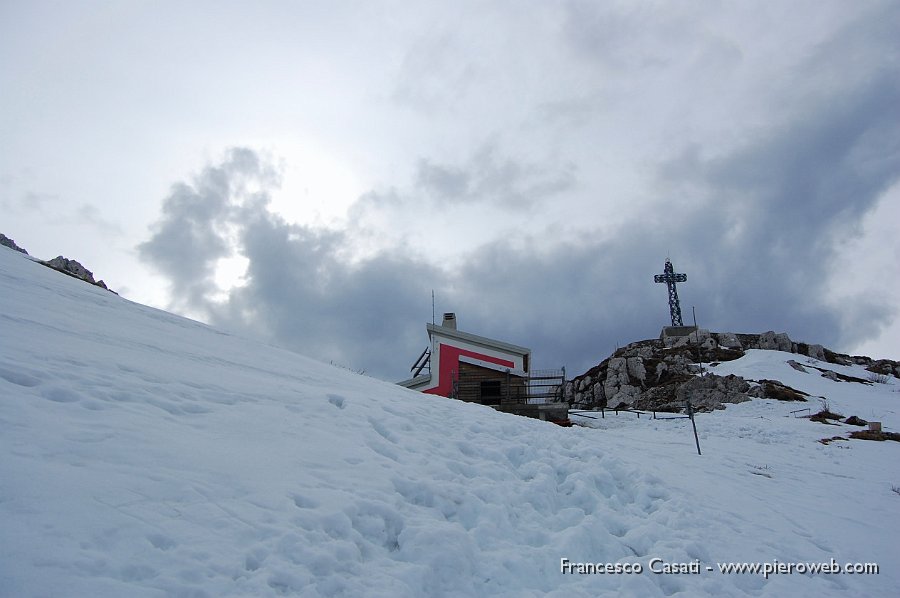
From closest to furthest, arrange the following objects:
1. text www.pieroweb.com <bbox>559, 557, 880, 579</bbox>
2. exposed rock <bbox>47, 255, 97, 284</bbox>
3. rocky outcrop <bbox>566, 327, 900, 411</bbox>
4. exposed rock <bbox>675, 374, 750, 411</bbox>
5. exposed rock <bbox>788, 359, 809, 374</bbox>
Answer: text www.pieroweb.com <bbox>559, 557, 880, 579</bbox> → exposed rock <bbox>47, 255, 97, 284</bbox> → exposed rock <bbox>675, 374, 750, 411</bbox> → rocky outcrop <bbox>566, 327, 900, 411</bbox> → exposed rock <bbox>788, 359, 809, 374</bbox>

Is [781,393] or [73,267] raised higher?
[73,267]

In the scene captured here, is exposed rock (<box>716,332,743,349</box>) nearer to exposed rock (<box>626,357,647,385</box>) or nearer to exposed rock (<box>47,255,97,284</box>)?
exposed rock (<box>626,357,647,385</box>)

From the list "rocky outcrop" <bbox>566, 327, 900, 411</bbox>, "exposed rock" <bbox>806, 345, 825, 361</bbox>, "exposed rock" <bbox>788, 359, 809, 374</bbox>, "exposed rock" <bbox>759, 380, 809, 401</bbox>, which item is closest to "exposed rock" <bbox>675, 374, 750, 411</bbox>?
"rocky outcrop" <bbox>566, 327, 900, 411</bbox>

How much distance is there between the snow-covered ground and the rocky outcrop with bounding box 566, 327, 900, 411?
17631mm

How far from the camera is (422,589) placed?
19.6ft

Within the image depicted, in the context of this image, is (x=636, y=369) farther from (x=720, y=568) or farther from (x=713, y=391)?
(x=720, y=568)

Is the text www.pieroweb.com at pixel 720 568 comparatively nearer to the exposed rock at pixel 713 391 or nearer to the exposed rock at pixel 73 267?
the exposed rock at pixel 713 391

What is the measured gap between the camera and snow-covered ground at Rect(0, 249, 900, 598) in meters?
4.91

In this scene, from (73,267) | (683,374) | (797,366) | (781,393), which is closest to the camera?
(73,267)

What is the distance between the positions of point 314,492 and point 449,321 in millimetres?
29643

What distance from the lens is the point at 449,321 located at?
3641 cm

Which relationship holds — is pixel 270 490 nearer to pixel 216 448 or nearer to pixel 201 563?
pixel 216 448

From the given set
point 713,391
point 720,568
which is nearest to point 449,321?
point 713,391

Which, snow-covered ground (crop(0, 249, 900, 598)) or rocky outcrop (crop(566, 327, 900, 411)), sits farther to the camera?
rocky outcrop (crop(566, 327, 900, 411))
